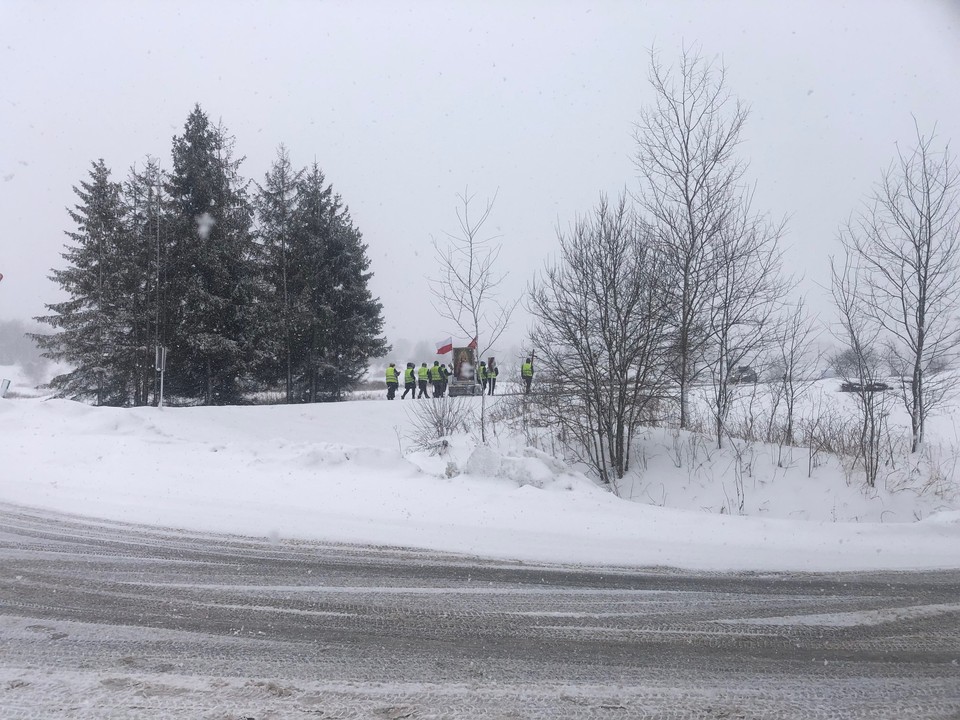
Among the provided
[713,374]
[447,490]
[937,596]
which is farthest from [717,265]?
[937,596]

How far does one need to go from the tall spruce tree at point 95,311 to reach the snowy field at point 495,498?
14.5 m

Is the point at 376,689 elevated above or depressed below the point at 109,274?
below

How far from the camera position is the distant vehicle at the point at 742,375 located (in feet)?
53.0

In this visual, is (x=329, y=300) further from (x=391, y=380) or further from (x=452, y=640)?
(x=452, y=640)

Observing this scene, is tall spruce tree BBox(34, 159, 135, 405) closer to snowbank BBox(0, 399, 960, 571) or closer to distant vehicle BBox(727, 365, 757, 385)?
snowbank BBox(0, 399, 960, 571)

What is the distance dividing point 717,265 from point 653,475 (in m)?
5.46

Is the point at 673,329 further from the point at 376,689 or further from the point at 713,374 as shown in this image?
the point at 376,689

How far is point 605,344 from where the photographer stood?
1377 cm

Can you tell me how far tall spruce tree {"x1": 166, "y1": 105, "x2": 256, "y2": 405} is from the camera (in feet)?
104

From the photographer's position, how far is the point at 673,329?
569 inches

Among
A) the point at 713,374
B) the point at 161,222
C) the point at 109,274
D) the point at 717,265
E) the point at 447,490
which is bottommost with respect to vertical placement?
the point at 447,490

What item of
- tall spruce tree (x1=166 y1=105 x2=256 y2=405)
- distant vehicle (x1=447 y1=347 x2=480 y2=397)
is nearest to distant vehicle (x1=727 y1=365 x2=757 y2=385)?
distant vehicle (x1=447 y1=347 x2=480 y2=397)

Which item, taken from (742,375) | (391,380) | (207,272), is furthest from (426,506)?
(207,272)

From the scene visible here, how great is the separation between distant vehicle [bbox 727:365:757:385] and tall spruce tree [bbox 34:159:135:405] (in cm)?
2633
